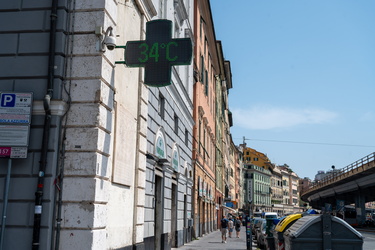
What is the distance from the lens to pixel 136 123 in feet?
39.5

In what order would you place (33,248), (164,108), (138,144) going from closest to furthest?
(33,248) < (138,144) < (164,108)

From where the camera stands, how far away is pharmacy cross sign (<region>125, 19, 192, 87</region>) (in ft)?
33.0

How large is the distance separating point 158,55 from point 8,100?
3.43 metres

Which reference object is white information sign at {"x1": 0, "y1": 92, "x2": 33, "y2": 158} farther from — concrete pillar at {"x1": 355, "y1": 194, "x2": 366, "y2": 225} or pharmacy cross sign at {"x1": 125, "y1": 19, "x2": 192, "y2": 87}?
concrete pillar at {"x1": 355, "y1": 194, "x2": 366, "y2": 225}

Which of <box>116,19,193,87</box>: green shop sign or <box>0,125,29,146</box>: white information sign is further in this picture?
<box>116,19,193,87</box>: green shop sign

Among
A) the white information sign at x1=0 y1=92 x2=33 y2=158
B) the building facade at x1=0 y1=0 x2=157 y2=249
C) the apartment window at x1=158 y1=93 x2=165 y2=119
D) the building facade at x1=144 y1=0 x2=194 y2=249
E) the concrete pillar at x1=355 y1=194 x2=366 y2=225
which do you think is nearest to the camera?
the building facade at x1=0 y1=0 x2=157 y2=249

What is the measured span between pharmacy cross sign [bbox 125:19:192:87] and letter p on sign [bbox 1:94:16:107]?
2624mm

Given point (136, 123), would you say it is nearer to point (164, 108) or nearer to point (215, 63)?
point (164, 108)

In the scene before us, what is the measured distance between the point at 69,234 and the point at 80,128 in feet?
6.84

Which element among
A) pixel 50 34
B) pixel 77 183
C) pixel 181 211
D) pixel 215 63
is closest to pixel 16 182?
pixel 77 183

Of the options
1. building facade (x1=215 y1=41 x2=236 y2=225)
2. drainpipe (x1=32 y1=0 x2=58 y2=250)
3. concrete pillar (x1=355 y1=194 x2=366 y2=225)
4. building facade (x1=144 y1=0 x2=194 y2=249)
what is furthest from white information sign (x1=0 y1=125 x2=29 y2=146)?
concrete pillar (x1=355 y1=194 x2=366 y2=225)

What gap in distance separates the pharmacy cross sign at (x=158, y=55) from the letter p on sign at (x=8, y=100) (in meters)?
2.62

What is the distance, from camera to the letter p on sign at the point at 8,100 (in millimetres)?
8655

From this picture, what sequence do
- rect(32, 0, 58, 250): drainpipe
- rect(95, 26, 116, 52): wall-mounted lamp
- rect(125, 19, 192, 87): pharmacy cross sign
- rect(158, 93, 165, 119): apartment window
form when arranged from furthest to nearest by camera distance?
rect(158, 93, 165, 119): apartment window
rect(125, 19, 192, 87): pharmacy cross sign
rect(95, 26, 116, 52): wall-mounted lamp
rect(32, 0, 58, 250): drainpipe
